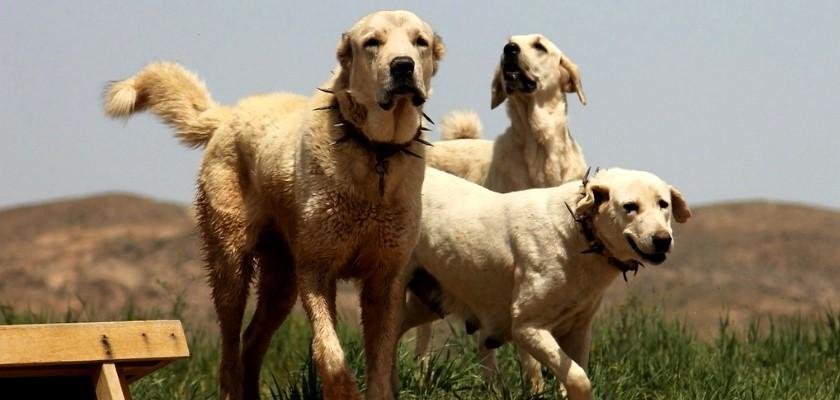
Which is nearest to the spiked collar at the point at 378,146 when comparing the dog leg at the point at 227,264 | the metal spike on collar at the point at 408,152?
the metal spike on collar at the point at 408,152

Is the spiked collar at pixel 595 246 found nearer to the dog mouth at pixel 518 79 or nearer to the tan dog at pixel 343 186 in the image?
the tan dog at pixel 343 186

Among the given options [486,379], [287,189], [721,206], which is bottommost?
[721,206]

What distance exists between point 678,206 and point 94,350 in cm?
296

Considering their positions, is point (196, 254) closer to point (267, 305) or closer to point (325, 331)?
point (267, 305)

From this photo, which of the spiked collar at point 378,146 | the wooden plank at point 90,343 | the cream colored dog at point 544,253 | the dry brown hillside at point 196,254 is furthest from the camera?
the dry brown hillside at point 196,254

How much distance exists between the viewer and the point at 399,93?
5922mm

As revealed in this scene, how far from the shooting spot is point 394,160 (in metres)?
6.20

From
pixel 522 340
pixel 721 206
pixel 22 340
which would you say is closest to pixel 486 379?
pixel 522 340

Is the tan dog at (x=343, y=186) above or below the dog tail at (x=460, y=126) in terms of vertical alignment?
above

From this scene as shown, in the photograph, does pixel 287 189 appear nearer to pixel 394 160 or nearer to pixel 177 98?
pixel 394 160

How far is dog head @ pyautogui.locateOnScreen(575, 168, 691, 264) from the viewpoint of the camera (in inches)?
268

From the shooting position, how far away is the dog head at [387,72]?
19.5ft

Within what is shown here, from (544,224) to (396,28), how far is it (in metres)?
1.63

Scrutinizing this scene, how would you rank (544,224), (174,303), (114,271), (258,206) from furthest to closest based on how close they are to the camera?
1. (114,271)
2. (174,303)
3. (544,224)
4. (258,206)
